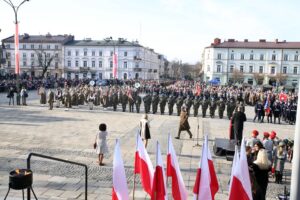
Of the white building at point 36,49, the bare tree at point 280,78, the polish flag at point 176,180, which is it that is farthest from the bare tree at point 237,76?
the polish flag at point 176,180

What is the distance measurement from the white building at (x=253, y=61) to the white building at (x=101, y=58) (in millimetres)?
20715

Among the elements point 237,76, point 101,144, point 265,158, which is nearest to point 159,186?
point 265,158

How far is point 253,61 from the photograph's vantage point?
8838 cm

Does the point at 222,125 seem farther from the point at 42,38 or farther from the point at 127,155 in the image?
the point at 42,38

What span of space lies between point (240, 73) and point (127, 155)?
252 ft

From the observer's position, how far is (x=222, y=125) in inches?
822

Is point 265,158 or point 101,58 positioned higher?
point 101,58

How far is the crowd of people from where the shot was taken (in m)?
6.86

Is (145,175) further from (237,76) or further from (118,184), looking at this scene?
(237,76)

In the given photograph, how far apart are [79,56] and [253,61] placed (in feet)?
159

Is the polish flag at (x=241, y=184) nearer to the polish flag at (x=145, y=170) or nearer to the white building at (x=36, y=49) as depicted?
the polish flag at (x=145, y=170)

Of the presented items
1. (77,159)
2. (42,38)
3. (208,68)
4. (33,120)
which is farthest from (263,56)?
(77,159)

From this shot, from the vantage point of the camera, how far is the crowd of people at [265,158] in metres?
6.86

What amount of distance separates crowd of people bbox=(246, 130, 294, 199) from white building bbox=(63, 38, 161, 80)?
273 ft
